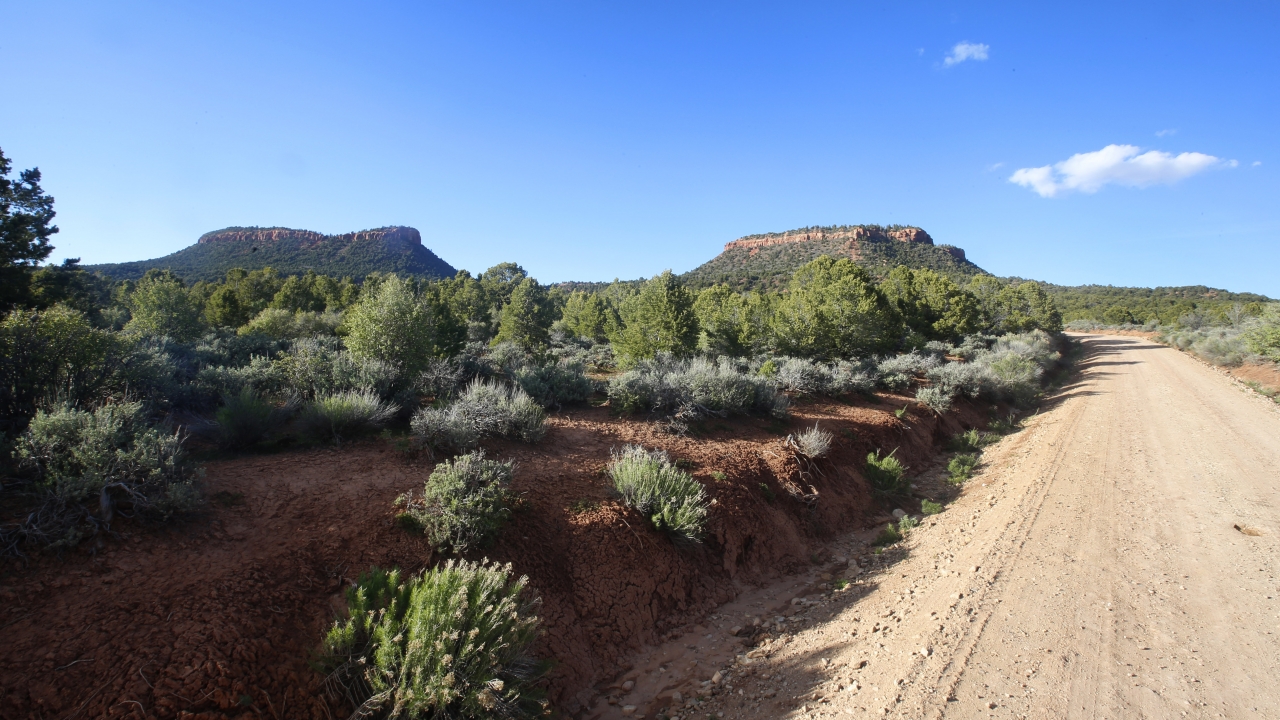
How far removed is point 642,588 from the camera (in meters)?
5.90

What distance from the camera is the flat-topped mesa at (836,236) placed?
3270 inches

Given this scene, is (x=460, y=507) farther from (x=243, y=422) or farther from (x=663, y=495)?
(x=243, y=422)

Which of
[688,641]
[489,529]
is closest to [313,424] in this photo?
[489,529]

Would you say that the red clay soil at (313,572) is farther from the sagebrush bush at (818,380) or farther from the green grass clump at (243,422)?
the sagebrush bush at (818,380)

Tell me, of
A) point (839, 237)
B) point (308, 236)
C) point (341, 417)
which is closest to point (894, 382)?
point (341, 417)

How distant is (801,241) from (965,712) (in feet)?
311

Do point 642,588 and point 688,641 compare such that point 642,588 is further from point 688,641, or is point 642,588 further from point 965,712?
point 965,712

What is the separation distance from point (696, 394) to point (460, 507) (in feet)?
21.7

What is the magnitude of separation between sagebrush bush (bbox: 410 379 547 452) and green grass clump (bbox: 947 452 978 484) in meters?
9.34

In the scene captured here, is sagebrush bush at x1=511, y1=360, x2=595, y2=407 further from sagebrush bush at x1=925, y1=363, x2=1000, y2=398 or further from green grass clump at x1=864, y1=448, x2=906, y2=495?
sagebrush bush at x1=925, y1=363, x2=1000, y2=398

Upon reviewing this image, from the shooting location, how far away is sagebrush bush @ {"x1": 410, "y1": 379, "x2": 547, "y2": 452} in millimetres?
7441

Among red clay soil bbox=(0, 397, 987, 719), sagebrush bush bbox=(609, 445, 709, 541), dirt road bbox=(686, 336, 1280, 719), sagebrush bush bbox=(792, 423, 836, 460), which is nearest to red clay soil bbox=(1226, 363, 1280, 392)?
dirt road bbox=(686, 336, 1280, 719)

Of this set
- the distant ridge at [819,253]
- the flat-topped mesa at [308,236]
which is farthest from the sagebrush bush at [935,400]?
the flat-topped mesa at [308,236]

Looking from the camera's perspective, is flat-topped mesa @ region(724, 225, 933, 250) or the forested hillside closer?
the forested hillside
